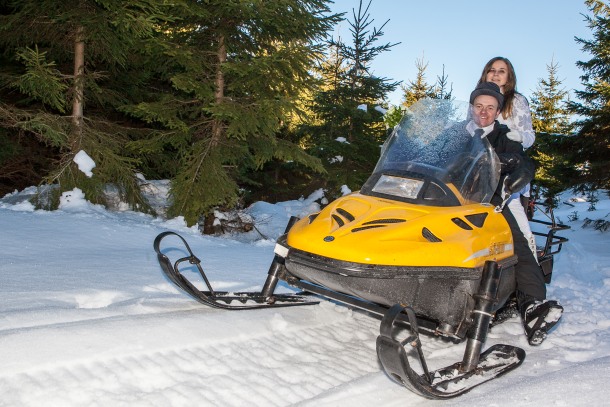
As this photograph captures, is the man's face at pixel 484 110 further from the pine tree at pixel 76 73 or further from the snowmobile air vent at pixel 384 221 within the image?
the pine tree at pixel 76 73

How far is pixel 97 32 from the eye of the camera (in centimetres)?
774

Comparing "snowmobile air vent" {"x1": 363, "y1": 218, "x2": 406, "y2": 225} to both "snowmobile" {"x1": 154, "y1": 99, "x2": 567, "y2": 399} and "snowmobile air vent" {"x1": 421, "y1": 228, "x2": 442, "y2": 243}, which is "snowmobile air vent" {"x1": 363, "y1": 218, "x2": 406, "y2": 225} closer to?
"snowmobile" {"x1": 154, "y1": 99, "x2": 567, "y2": 399}

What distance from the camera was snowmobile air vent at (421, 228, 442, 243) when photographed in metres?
2.83

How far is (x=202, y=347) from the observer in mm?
2941

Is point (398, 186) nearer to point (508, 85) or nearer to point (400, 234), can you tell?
point (400, 234)

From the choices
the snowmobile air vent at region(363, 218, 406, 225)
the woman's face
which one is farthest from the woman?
the snowmobile air vent at region(363, 218, 406, 225)

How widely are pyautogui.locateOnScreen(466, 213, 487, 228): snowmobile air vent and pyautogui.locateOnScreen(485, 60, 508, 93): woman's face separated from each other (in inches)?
53.9

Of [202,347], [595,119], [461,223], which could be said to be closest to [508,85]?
[461,223]

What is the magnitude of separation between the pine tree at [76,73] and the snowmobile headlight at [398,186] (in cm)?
485

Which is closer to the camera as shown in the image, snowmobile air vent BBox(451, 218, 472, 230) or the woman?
snowmobile air vent BBox(451, 218, 472, 230)

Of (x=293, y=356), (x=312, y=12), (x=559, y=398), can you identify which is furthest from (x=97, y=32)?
(x=559, y=398)

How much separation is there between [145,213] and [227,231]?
1.35 metres

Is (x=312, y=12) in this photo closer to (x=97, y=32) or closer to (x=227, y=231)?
(x=97, y=32)

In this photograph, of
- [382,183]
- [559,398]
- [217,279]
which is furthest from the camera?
[217,279]
